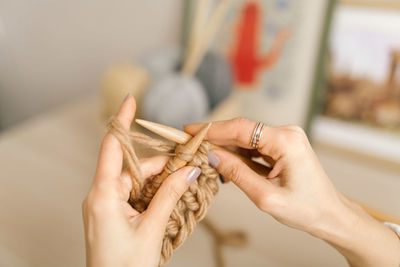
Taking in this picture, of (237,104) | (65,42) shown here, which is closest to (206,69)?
(237,104)

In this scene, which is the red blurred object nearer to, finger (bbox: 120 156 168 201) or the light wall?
the light wall

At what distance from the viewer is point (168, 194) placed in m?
0.34

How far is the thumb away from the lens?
1.05ft

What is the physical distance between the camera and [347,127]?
74cm

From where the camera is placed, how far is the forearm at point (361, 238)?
375 mm

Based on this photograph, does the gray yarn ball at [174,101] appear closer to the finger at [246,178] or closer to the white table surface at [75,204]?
the white table surface at [75,204]

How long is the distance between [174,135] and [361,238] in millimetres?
264

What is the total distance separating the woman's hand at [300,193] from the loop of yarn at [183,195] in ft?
0.07

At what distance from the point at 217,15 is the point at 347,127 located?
1.34ft

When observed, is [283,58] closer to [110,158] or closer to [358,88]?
[358,88]

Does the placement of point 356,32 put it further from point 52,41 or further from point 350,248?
point 52,41

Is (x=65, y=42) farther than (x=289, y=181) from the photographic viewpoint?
Yes

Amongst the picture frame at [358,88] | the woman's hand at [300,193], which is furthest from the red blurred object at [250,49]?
the woman's hand at [300,193]

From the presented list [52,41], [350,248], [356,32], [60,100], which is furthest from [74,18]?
[350,248]
